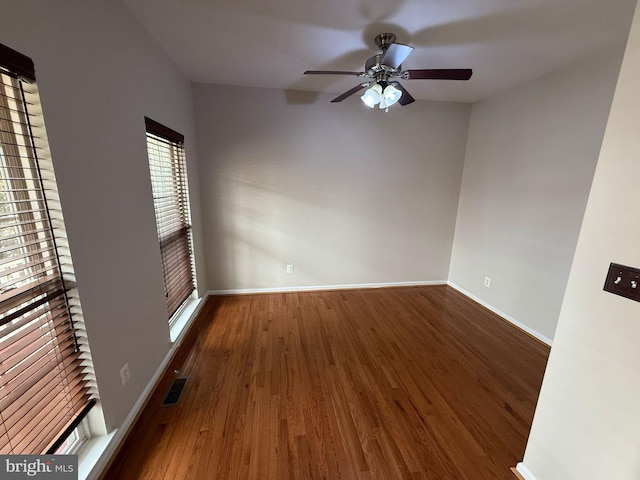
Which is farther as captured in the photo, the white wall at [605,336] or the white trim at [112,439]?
the white trim at [112,439]

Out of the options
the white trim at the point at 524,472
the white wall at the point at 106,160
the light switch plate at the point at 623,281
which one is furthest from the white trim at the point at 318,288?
the light switch plate at the point at 623,281

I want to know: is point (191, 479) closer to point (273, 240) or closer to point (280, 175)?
point (273, 240)

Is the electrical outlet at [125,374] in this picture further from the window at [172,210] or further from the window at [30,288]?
the window at [172,210]

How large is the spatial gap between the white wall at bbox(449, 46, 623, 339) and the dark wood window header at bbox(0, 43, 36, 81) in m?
3.49

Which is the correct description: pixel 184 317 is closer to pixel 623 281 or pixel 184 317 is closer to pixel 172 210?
pixel 172 210

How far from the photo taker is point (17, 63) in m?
0.86

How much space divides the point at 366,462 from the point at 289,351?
1062 millimetres

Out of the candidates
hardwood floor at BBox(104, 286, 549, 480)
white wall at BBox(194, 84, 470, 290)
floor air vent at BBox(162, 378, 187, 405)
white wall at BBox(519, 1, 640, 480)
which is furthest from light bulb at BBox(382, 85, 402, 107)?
floor air vent at BBox(162, 378, 187, 405)

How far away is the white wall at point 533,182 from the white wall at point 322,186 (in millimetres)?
430

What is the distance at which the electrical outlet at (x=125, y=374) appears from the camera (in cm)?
145

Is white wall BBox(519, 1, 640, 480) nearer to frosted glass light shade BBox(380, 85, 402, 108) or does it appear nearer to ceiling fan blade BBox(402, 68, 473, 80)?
ceiling fan blade BBox(402, 68, 473, 80)

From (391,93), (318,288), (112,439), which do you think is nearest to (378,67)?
(391,93)

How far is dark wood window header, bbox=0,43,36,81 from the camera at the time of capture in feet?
2.69

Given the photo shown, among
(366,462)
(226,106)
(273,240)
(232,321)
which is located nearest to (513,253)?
(366,462)
